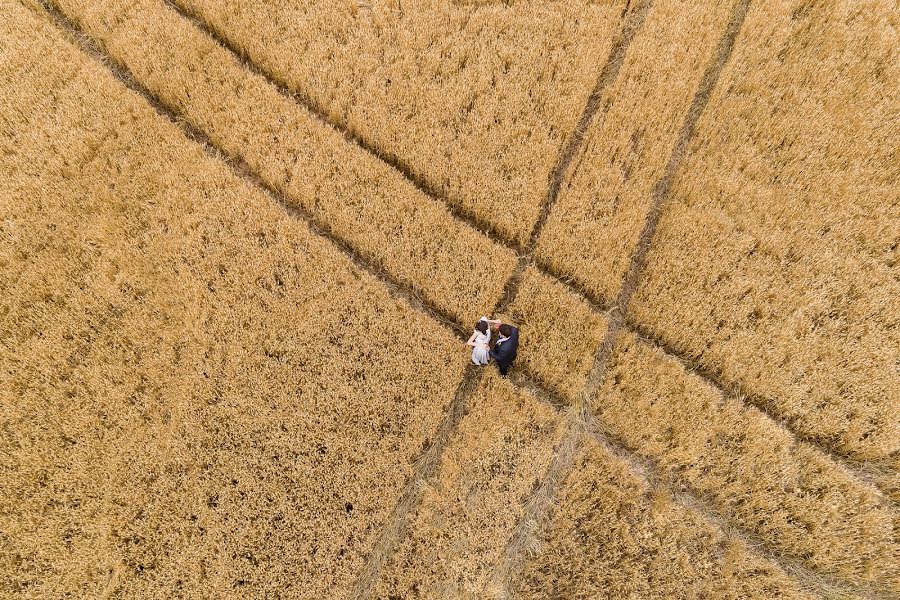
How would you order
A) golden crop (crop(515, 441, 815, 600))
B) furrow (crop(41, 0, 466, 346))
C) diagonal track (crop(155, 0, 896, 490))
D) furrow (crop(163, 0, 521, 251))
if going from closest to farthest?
1. golden crop (crop(515, 441, 815, 600))
2. diagonal track (crop(155, 0, 896, 490))
3. furrow (crop(41, 0, 466, 346))
4. furrow (crop(163, 0, 521, 251))

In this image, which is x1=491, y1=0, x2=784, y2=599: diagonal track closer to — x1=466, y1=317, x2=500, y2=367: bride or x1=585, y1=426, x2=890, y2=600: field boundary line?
x1=585, y1=426, x2=890, y2=600: field boundary line

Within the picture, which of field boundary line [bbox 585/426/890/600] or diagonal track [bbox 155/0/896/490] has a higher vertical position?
diagonal track [bbox 155/0/896/490]

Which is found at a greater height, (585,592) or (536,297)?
(536,297)

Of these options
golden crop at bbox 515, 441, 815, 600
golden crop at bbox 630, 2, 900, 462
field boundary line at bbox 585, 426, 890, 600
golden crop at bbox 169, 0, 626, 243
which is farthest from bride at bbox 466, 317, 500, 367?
golden crop at bbox 630, 2, 900, 462

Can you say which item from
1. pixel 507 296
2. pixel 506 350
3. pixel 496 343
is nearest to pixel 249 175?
pixel 507 296

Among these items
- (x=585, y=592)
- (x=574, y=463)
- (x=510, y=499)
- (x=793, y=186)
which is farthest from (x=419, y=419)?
(x=793, y=186)

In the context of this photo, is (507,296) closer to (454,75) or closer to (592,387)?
(592,387)

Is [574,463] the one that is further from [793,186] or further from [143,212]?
[143,212]
